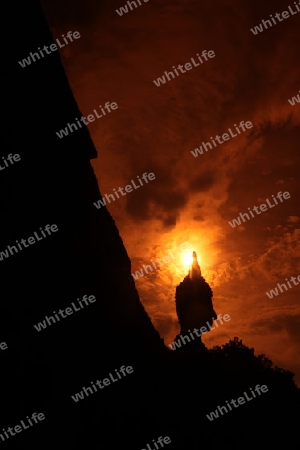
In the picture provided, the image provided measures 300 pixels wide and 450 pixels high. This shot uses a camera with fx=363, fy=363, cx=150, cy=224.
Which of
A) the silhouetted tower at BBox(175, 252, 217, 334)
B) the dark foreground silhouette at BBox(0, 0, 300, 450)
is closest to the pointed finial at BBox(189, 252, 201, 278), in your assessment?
the silhouetted tower at BBox(175, 252, 217, 334)

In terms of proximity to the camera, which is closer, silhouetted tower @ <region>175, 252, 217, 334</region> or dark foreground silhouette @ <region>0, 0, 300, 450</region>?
dark foreground silhouette @ <region>0, 0, 300, 450</region>

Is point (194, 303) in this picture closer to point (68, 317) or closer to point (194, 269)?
point (194, 269)

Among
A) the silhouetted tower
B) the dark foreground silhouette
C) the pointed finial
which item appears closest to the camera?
the dark foreground silhouette

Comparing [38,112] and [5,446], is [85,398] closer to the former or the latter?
[5,446]

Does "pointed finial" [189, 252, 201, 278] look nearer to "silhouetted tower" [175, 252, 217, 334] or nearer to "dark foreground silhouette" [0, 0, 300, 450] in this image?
"silhouetted tower" [175, 252, 217, 334]

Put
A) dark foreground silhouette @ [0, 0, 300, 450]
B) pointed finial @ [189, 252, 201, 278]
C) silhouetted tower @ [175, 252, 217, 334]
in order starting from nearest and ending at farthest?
dark foreground silhouette @ [0, 0, 300, 450]
silhouetted tower @ [175, 252, 217, 334]
pointed finial @ [189, 252, 201, 278]

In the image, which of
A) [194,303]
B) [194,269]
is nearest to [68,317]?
[194,303]

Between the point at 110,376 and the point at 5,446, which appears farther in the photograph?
the point at 110,376

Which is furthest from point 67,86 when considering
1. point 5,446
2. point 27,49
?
point 5,446
